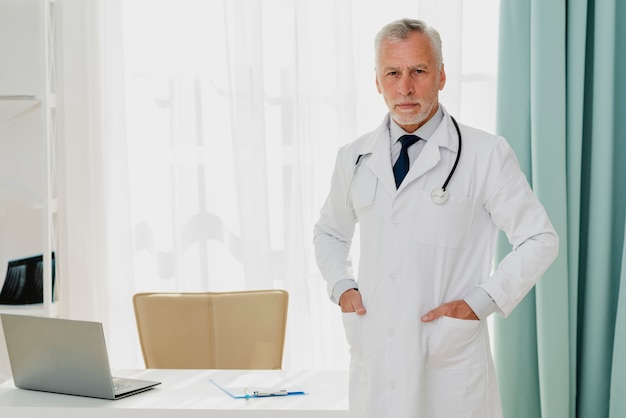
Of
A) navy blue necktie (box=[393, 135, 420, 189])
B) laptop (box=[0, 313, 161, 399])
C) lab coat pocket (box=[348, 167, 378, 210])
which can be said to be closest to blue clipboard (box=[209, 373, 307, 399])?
laptop (box=[0, 313, 161, 399])

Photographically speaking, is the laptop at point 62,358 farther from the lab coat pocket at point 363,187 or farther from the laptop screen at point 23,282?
the laptop screen at point 23,282

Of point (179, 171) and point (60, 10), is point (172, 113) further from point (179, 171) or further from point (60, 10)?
point (60, 10)

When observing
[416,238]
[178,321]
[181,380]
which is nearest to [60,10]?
[178,321]

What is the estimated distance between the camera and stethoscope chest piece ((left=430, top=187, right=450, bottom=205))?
1.89 meters

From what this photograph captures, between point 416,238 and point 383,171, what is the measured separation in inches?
7.5

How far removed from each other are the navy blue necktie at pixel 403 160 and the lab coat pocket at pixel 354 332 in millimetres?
343

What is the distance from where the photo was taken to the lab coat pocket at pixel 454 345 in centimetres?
185

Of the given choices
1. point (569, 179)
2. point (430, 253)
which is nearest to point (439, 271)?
point (430, 253)

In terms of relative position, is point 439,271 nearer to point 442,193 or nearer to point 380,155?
point 442,193

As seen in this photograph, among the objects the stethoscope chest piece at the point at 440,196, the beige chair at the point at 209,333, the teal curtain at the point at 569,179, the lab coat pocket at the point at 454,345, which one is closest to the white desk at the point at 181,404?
the lab coat pocket at the point at 454,345

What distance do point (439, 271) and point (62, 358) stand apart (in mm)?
970

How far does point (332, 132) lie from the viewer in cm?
323

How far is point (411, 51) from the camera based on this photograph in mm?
1947

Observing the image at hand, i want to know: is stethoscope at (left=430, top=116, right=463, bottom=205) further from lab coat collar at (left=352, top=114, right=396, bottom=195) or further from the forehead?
the forehead
